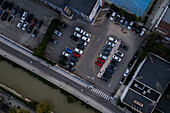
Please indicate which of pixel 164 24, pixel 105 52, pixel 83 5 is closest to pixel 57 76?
pixel 105 52

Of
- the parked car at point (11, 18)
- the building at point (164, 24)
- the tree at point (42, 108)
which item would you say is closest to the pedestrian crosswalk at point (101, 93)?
the tree at point (42, 108)

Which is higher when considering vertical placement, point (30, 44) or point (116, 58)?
point (116, 58)

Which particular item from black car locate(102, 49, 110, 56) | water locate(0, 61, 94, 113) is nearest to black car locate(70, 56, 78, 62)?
black car locate(102, 49, 110, 56)

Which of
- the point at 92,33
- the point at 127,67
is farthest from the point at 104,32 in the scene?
the point at 127,67

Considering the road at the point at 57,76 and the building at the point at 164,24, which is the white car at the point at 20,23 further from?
the building at the point at 164,24

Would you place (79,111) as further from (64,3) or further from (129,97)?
(64,3)

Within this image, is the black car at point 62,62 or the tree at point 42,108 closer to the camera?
the tree at point 42,108

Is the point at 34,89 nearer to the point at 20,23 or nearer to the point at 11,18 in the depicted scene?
the point at 20,23
